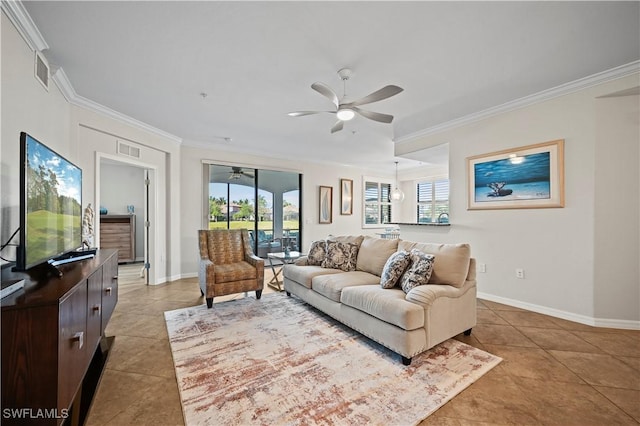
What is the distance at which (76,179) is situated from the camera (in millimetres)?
2297

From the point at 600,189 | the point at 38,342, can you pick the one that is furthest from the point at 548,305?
the point at 38,342

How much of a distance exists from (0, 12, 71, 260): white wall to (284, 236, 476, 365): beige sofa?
101 inches

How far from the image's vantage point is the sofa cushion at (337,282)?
2.85 m

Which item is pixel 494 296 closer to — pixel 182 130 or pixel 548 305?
pixel 548 305

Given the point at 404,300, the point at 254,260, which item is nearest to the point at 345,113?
the point at 404,300

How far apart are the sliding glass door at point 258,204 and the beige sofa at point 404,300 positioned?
2867 mm

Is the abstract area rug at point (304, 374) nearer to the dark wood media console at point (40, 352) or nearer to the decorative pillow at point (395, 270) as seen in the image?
the decorative pillow at point (395, 270)

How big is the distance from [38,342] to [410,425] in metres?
1.80

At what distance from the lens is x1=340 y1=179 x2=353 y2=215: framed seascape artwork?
23.9 ft

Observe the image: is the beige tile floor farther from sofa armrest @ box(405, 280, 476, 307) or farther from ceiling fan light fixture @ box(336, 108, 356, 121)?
ceiling fan light fixture @ box(336, 108, 356, 121)

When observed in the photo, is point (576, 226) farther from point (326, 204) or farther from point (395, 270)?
point (326, 204)

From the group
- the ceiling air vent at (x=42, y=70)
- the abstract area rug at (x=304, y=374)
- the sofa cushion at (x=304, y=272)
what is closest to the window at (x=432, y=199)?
the sofa cushion at (x=304, y=272)

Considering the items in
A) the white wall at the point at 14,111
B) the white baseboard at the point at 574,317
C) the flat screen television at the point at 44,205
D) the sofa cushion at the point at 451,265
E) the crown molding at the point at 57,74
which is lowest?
the white baseboard at the point at 574,317

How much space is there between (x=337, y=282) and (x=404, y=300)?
85cm
